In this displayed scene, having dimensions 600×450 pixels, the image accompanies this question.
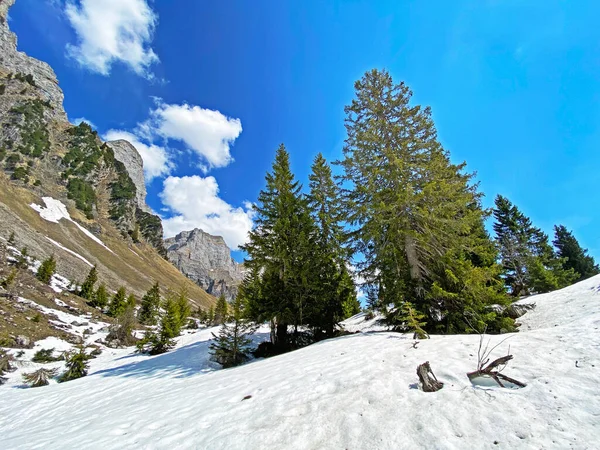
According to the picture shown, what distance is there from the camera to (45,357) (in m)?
15.6

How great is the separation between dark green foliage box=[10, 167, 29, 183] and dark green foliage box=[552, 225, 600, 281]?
108422mm

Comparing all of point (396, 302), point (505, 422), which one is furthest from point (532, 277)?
point (505, 422)

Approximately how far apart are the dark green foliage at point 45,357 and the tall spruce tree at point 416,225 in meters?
17.9

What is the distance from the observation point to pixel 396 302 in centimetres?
983

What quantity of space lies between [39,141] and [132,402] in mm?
120659

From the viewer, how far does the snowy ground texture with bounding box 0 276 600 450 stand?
281cm

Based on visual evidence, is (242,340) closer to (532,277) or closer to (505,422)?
(505,422)

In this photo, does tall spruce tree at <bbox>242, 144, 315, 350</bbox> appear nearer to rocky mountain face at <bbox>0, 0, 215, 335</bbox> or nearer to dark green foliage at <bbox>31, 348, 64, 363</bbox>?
dark green foliage at <bbox>31, 348, 64, 363</bbox>

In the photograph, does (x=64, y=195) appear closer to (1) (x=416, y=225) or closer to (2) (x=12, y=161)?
(2) (x=12, y=161)

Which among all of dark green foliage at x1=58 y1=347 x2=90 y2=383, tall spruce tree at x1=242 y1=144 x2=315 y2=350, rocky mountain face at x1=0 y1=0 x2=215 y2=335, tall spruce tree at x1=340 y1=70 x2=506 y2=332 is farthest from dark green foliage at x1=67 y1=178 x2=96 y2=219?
tall spruce tree at x1=340 y1=70 x2=506 y2=332

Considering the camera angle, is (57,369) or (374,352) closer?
(374,352)

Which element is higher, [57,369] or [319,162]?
[319,162]

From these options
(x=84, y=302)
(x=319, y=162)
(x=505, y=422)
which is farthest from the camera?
(x=84, y=302)

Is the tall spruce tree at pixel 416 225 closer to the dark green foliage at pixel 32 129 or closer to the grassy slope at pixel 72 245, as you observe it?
the grassy slope at pixel 72 245
